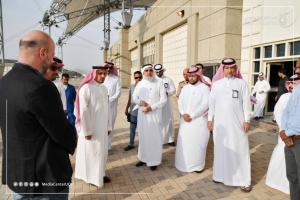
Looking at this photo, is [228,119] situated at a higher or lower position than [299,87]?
lower

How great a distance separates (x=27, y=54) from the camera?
161cm

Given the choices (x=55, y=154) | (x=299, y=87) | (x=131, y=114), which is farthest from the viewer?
(x=131, y=114)

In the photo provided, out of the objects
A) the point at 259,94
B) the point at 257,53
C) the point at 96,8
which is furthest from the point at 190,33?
the point at 96,8

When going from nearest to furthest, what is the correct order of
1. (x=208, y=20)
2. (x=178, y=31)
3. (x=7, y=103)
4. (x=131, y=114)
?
(x=7, y=103), (x=131, y=114), (x=208, y=20), (x=178, y=31)

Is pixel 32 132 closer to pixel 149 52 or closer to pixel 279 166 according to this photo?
pixel 279 166

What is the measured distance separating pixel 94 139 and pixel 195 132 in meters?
1.72

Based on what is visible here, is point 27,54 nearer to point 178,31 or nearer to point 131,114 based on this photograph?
point 131,114

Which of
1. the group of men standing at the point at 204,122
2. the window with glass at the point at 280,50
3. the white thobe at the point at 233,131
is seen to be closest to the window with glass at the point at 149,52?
the window with glass at the point at 280,50

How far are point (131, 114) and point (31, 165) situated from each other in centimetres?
435

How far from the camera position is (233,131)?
4051mm

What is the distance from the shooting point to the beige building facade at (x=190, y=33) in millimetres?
9969

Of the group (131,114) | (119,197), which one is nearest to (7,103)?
(119,197)

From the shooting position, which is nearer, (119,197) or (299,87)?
(299,87)

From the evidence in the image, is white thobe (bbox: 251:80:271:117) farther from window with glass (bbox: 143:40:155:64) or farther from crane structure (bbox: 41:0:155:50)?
crane structure (bbox: 41:0:155:50)
